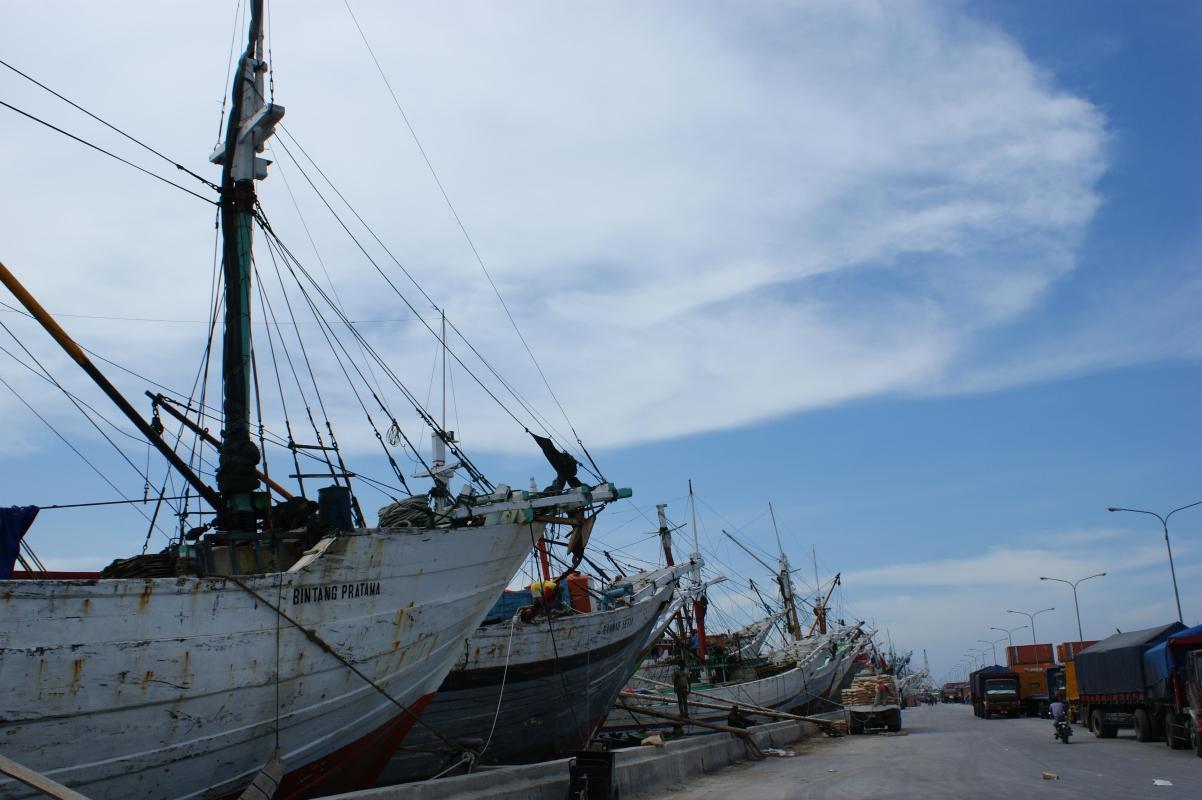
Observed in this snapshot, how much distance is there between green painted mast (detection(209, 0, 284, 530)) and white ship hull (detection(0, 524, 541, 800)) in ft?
8.37

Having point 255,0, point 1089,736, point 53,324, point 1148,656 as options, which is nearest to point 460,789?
point 53,324

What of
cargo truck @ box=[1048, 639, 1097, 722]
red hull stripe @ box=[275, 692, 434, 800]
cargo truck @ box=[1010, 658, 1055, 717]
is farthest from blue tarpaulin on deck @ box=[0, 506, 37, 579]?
cargo truck @ box=[1010, 658, 1055, 717]

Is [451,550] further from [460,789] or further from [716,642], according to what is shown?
[716,642]

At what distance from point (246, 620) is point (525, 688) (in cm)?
1013

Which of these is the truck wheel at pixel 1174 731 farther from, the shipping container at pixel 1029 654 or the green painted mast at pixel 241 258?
the shipping container at pixel 1029 654

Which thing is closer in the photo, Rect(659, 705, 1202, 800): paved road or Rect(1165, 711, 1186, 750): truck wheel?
Rect(659, 705, 1202, 800): paved road

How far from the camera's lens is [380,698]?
13.8 m

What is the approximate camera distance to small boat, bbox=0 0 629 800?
963cm

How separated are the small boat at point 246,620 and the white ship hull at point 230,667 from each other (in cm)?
2

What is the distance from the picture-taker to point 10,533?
11219mm

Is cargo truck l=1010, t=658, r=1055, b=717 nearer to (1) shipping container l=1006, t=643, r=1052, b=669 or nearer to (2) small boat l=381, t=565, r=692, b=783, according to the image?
(1) shipping container l=1006, t=643, r=1052, b=669

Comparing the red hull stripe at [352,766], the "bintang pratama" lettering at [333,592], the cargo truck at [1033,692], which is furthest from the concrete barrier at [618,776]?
the cargo truck at [1033,692]

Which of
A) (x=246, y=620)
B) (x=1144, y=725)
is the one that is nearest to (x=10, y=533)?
(x=246, y=620)

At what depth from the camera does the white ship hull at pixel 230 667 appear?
9461mm
